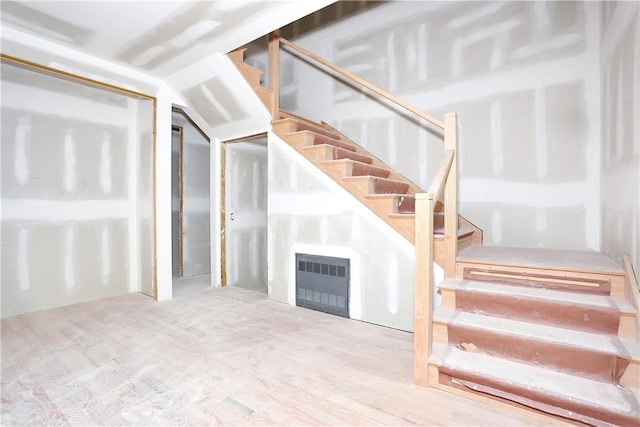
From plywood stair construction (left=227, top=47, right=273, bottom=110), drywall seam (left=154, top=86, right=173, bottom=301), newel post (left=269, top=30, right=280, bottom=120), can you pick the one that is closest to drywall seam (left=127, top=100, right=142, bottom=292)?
drywall seam (left=154, top=86, right=173, bottom=301)

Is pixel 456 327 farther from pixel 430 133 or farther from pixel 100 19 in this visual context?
pixel 100 19

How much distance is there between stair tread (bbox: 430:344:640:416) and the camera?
1398 mm

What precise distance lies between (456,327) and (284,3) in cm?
250

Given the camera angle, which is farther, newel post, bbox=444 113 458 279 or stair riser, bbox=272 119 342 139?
stair riser, bbox=272 119 342 139

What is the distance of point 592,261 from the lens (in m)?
2.20

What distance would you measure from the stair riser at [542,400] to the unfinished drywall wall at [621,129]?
81 cm

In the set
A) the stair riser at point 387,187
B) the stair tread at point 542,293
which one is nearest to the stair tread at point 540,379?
the stair tread at point 542,293

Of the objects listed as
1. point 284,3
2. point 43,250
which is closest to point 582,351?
point 284,3

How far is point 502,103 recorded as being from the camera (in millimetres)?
3094

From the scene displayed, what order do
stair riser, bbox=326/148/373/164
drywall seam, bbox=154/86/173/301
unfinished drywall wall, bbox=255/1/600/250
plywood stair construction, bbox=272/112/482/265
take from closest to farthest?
plywood stair construction, bbox=272/112/482/265
unfinished drywall wall, bbox=255/1/600/250
stair riser, bbox=326/148/373/164
drywall seam, bbox=154/86/173/301

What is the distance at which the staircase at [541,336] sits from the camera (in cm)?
148

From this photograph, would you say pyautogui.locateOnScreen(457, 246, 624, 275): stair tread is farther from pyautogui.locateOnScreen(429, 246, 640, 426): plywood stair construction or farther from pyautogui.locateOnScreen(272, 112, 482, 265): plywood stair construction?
pyautogui.locateOnScreen(272, 112, 482, 265): plywood stair construction

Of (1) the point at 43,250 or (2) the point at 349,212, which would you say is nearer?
(2) the point at 349,212

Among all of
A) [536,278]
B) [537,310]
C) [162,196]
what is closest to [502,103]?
[536,278]
